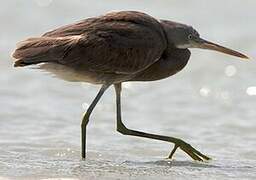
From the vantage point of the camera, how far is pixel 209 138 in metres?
9.16

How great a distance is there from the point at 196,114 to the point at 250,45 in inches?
115

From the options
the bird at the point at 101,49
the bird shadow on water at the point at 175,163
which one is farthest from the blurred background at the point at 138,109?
the bird at the point at 101,49

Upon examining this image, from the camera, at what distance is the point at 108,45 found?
7371 mm

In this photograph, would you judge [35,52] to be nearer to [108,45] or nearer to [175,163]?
[108,45]

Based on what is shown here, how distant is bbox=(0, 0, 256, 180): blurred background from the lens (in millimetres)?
7273

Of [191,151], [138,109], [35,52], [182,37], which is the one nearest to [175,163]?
[191,151]

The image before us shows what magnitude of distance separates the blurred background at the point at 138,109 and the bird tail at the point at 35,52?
0.73 metres

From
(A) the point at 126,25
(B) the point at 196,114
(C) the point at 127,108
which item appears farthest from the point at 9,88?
(A) the point at 126,25

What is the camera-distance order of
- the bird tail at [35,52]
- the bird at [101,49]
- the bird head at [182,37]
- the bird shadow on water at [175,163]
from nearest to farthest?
the bird tail at [35,52] → the bird at [101,49] → the bird shadow on water at [175,163] → the bird head at [182,37]

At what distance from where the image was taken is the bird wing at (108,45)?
7.33 m

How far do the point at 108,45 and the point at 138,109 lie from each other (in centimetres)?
324

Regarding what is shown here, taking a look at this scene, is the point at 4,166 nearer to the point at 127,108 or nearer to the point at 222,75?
the point at 127,108

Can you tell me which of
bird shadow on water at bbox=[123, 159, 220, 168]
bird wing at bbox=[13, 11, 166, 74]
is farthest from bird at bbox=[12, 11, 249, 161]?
bird shadow on water at bbox=[123, 159, 220, 168]

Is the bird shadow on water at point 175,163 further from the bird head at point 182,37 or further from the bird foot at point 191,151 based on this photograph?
the bird head at point 182,37
